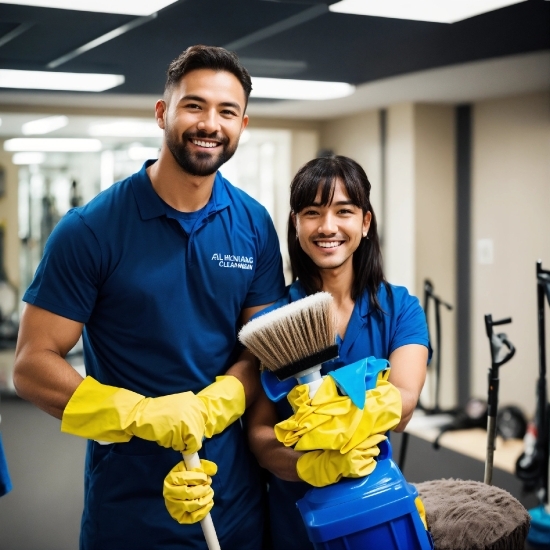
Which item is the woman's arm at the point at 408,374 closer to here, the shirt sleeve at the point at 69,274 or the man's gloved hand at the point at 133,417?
the man's gloved hand at the point at 133,417


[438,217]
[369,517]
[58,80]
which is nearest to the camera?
[369,517]

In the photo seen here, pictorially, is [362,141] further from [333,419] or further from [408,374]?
[333,419]

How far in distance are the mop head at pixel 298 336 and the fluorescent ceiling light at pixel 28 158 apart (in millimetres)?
5852

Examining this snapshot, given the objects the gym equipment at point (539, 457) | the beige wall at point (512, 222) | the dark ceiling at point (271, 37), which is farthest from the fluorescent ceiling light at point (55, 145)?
the gym equipment at point (539, 457)

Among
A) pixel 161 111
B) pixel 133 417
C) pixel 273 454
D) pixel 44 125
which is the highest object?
pixel 44 125

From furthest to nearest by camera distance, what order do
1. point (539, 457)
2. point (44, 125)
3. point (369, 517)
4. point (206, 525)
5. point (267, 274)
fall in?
point (44, 125), point (539, 457), point (267, 274), point (206, 525), point (369, 517)

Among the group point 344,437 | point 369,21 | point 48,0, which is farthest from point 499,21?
point 344,437

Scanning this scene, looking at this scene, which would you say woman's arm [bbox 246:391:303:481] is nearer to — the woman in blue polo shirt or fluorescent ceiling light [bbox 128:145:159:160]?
the woman in blue polo shirt

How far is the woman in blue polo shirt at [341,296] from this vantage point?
1.46m

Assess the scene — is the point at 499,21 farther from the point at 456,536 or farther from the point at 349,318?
the point at 456,536

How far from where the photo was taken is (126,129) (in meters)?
5.73

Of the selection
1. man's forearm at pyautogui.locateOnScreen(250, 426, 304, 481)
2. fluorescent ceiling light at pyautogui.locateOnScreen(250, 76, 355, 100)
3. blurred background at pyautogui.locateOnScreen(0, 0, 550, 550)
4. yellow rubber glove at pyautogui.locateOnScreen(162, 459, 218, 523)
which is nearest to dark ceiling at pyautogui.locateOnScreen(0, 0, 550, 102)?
blurred background at pyautogui.locateOnScreen(0, 0, 550, 550)

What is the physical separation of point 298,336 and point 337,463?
9.2 inches

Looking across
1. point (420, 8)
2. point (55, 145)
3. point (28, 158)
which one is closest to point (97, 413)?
point (420, 8)
